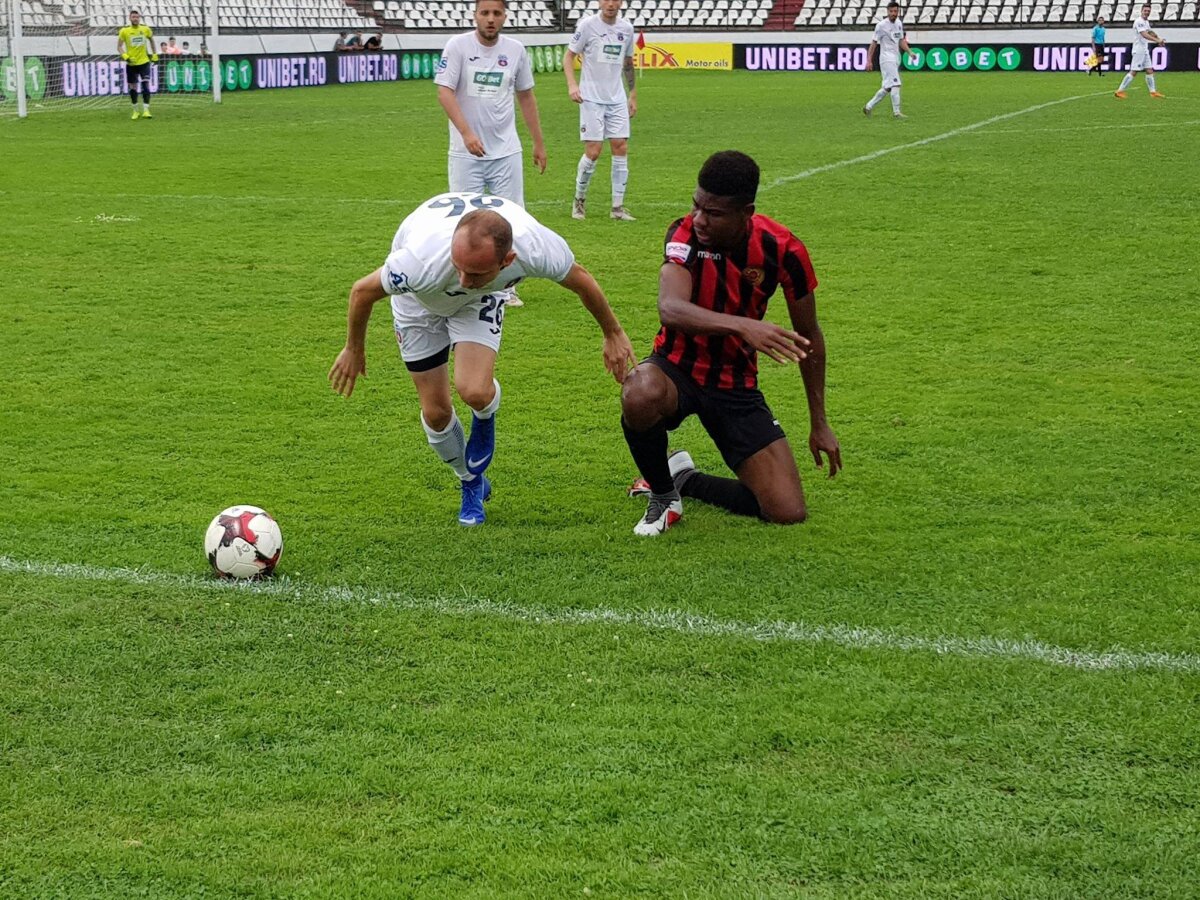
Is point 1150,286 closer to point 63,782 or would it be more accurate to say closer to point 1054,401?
point 1054,401

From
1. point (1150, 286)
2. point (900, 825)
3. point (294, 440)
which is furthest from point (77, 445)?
point (1150, 286)

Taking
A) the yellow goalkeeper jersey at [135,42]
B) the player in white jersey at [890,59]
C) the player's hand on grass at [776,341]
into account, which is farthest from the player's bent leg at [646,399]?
the yellow goalkeeper jersey at [135,42]

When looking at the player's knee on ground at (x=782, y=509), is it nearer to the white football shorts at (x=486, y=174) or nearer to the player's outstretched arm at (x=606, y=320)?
the player's outstretched arm at (x=606, y=320)

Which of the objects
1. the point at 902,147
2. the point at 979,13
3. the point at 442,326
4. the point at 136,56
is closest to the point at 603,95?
the point at 902,147

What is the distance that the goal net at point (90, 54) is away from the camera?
2564cm

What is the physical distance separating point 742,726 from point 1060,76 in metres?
36.4

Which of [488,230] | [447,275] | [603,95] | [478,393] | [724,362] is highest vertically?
[488,230]

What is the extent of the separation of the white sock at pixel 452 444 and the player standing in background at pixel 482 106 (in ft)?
13.8

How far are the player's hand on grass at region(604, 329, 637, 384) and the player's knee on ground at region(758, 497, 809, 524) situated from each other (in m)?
0.75

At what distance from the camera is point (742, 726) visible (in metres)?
3.97

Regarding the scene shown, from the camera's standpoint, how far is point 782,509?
5.67 meters

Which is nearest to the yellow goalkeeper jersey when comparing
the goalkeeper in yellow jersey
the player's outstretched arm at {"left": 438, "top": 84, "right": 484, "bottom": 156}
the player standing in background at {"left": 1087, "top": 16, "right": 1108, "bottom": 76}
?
the goalkeeper in yellow jersey

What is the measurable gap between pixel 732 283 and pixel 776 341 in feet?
2.46

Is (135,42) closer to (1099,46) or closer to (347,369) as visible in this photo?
(347,369)
